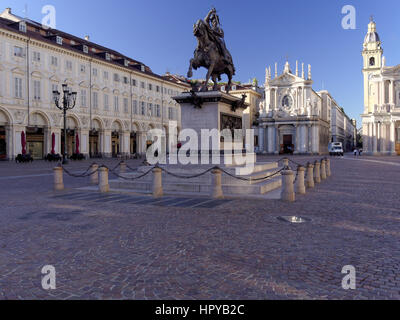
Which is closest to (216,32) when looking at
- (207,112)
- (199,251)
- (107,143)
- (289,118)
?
(207,112)

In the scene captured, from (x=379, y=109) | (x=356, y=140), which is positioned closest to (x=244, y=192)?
(x=379, y=109)

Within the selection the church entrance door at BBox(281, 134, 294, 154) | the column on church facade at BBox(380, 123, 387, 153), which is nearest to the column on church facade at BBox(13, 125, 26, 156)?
the church entrance door at BBox(281, 134, 294, 154)

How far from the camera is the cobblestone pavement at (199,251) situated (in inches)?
→ 171

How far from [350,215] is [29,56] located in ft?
138

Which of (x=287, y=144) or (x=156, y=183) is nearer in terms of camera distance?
(x=156, y=183)

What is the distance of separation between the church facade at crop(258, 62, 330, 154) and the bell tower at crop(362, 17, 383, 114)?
15.7m

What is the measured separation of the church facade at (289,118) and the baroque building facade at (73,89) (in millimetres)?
28233

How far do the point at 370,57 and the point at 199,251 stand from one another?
9856 cm

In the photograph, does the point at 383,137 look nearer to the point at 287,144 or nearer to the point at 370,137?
the point at 370,137

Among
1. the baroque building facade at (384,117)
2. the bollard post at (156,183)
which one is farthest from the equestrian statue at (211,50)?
the baroque building facade at (384,117)

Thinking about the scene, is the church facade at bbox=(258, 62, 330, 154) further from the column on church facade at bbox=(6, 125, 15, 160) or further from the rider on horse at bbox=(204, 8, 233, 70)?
the rider on horse at bbox=(204, 8, 233, 70)

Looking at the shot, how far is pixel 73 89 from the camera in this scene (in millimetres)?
46812

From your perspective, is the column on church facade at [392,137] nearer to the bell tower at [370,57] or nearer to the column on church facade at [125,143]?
the bell tower at [370,57]

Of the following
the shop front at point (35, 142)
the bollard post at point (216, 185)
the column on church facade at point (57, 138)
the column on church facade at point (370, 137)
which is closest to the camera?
the bollard post at point (216, 185)
